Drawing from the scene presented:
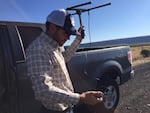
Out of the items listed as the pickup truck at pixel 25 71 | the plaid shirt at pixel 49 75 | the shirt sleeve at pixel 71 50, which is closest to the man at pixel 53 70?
the plaid shirt at pixel 49 75

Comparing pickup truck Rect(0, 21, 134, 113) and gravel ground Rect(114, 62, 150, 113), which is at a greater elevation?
pickup truck Rect(0, 21, 134, 113)

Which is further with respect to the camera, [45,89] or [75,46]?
[75,46]

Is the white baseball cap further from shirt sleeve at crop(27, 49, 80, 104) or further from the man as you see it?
shirt sleeve at crop(27, 49, 80, 104)

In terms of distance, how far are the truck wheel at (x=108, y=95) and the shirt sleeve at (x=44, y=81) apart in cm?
375

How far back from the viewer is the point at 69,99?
272 centimetres

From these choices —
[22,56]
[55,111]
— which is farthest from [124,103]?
[55,111]

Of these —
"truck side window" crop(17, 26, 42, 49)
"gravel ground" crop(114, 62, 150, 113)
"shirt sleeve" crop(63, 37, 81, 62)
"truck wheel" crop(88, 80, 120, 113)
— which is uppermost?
"truck side window" crop(17, 26, 42, 49)

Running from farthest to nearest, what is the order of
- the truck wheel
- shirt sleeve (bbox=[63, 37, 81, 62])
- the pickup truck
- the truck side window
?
1. the truck wheel
2. the truck side window
3. the pickup truck
4. shirt sleeve (bbox=[63, 37, 81, 62])

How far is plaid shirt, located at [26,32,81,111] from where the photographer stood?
8.76 ft

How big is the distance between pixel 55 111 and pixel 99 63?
3871 millimetres

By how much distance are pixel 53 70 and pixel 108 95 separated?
13.8ft

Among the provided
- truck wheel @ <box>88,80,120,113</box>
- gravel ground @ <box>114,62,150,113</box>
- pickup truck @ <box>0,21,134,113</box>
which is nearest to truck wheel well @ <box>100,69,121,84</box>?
pickup truck @ <box>0,21,134,113</box>

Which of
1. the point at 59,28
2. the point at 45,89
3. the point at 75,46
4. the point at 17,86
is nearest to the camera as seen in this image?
the point at 45,89

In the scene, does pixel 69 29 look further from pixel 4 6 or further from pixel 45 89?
pixel 4 6
